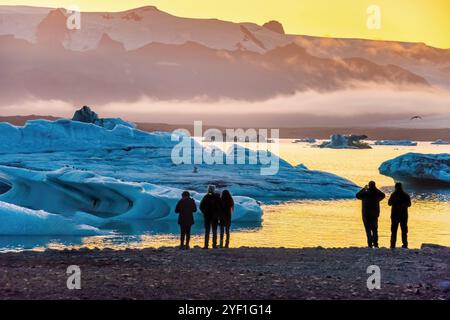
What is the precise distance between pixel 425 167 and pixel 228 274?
187 feet

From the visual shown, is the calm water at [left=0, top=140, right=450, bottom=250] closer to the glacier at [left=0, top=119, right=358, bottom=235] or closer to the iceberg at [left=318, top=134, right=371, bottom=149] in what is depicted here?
the glacier at [left=0, top=119, right=358, bottom=235]

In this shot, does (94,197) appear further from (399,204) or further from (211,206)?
(399,204)

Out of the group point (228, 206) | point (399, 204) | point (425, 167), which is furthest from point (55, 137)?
point (399, 204)

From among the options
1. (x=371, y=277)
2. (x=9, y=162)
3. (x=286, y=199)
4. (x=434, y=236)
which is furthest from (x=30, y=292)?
(x=9, y=162)

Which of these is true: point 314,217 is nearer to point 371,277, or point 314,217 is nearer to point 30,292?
point 371,277

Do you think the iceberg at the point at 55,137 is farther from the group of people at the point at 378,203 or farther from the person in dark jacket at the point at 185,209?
the group of people at the point at 378,203

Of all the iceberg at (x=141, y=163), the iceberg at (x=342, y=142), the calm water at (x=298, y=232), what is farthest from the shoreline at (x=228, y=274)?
the iceberg at (x=342, y=142)

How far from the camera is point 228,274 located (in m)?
12.5

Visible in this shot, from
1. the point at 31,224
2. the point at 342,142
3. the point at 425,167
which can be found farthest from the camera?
the point at 342,142

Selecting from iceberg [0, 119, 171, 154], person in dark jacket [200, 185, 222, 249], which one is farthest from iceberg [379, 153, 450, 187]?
person in dark jacket [200, 185, 222, 249]

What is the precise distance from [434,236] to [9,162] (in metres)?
37.9

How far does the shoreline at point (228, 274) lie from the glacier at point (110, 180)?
48.3ft

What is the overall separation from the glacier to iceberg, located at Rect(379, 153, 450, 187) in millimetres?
13939

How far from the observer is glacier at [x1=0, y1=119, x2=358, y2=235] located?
3500 centimetres
